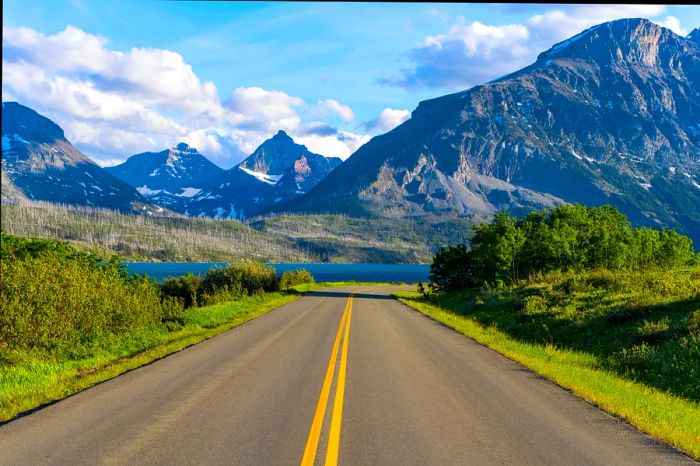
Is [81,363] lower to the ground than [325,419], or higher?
lower

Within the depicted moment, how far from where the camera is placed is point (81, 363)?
1530 cm

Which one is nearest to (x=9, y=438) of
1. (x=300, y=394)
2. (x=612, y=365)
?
(x=300, y=394)

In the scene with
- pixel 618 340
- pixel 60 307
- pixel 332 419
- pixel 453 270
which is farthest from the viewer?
pixel 453 270

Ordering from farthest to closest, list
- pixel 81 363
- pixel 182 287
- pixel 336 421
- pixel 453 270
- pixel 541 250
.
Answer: pixel 453 270
pixel 182 287
pixel 541 250
pixel 81 363
pixel 336 421

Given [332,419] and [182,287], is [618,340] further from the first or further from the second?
[182,287]

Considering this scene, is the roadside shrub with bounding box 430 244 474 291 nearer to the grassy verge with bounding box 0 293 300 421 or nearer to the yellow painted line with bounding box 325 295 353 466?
the grassy verge with bounding box 0 293 300 421

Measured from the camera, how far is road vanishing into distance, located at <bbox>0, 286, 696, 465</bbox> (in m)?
7.70

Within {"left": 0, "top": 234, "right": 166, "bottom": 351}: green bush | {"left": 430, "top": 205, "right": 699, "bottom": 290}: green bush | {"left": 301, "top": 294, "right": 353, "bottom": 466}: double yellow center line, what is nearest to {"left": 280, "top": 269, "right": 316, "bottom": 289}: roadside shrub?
{"left": 430, "top": 205, "right": 699, "bottom": 290}: green bush

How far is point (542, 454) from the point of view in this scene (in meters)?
7.91

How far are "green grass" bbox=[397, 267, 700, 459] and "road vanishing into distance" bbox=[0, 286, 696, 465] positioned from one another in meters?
0.93

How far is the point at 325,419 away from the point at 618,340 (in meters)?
14.5

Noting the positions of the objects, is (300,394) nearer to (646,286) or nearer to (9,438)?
(9,438)

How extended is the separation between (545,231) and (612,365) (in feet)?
118

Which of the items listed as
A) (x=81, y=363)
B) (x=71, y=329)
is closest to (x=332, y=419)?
(x=81, y=363)
